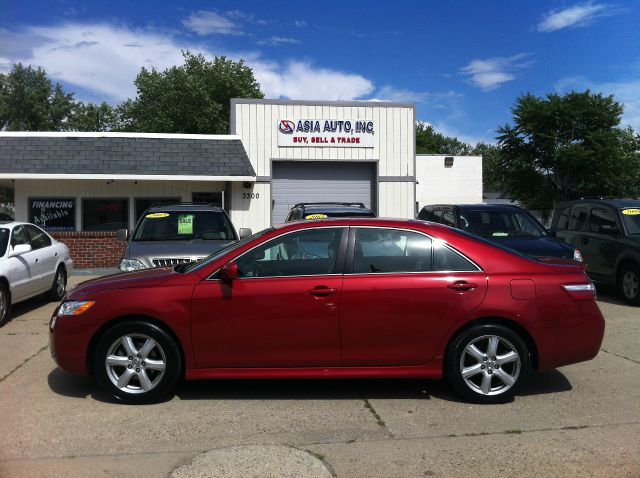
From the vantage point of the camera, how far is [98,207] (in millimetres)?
16422

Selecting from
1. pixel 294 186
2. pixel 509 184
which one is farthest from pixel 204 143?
pixel 509 184

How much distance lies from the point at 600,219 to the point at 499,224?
2.08 m

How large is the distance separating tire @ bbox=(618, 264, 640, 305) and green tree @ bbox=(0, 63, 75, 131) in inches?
1909

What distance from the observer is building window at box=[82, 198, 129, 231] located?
53.7ft

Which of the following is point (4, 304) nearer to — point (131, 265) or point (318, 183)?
point (131, 265)

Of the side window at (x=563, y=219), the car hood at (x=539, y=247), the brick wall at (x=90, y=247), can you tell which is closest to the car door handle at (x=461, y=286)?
the car hood at (x=539, y=247)

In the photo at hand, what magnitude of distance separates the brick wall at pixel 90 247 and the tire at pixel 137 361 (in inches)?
417

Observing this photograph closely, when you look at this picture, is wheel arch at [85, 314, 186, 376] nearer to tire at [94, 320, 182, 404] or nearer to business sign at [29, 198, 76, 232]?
tire at [94, 320, 182, 404]

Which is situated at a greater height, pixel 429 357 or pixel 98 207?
pixel 98 207

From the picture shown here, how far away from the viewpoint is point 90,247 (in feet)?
49.3

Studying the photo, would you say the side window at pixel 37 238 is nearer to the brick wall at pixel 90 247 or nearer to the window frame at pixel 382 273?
the brick wall at pixel 90 247

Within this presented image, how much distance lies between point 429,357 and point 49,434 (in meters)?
3.01

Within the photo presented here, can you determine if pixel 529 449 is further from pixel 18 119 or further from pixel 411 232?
pixel 18 119

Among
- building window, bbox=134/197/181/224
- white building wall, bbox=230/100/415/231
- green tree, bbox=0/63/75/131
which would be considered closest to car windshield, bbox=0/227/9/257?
building window, bbox=134/197/181/224
